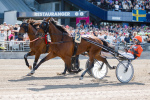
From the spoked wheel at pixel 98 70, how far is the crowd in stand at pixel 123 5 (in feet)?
55.4

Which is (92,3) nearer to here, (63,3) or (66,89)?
(63,3)

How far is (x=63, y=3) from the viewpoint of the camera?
2719 cm

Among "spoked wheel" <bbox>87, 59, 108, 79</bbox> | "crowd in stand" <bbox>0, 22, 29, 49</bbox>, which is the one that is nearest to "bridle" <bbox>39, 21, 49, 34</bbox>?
"spoked wheel" <bbox>87, 59, 108, 79</bbox>

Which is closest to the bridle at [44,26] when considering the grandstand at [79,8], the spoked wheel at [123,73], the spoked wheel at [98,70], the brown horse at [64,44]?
the brown horse at [64,44]

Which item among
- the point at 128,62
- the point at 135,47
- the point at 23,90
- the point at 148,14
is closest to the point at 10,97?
the point at 23,90

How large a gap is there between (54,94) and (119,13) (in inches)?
810

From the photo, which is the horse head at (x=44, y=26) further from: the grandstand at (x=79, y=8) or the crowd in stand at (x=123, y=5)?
the crowd in stand at (x=123, y=5)

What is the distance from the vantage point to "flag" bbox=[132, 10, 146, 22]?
88.5 feet

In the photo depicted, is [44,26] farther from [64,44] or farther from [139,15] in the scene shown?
[139,15]

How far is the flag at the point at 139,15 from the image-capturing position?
88.5 ft

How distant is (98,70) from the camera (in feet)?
32.0

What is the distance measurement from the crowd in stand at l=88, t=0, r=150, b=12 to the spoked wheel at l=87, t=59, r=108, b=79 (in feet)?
55.4

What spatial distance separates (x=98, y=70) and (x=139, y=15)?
18800 mm

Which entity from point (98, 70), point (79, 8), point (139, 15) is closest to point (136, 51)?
point (98, 70)
